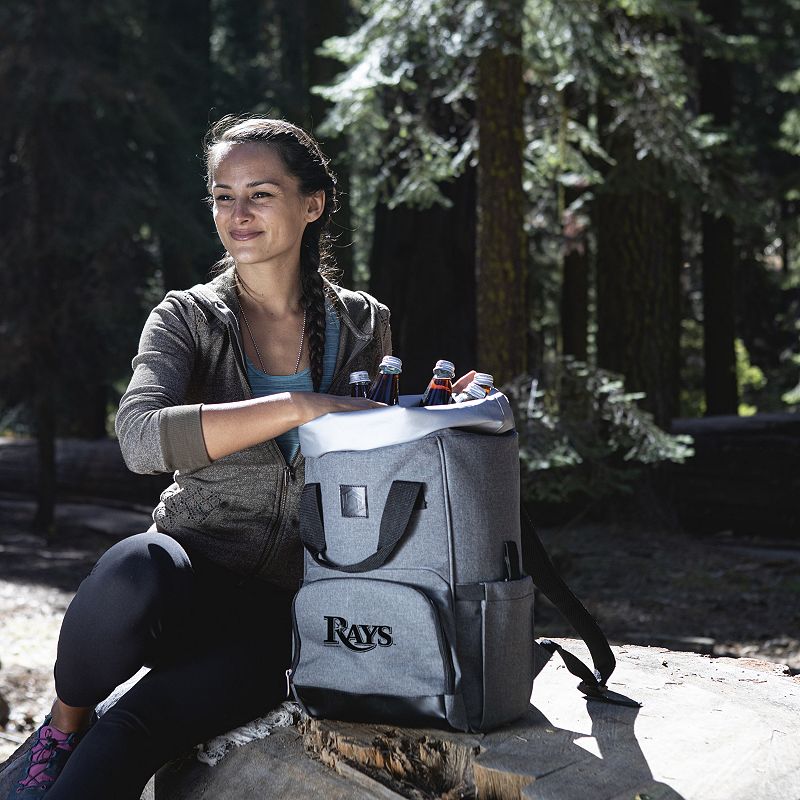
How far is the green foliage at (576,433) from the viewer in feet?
19.5

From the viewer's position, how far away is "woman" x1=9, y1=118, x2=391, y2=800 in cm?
246

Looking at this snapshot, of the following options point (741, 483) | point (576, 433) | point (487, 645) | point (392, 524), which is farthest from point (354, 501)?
point (741, 483)

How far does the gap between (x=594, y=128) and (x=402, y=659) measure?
7.05 metres

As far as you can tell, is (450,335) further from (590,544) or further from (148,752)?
(148,752)

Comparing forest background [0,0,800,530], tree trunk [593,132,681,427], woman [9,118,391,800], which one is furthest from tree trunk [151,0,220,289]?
woman [9,118,391,800]

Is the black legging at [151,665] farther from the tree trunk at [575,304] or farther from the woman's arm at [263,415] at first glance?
the tree trunk at [575,304]

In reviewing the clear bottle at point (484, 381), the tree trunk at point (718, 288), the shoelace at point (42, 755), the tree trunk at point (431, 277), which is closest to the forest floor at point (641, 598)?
the tree trunk at point (431, 277)

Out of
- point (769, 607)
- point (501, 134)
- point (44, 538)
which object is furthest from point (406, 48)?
point (44, 538)

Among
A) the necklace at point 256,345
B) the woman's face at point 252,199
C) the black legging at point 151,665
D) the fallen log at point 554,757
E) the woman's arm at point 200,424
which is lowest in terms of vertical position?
the fallen log at point 554,757

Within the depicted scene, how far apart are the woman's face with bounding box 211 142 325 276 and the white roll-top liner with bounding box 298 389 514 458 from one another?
0.69m

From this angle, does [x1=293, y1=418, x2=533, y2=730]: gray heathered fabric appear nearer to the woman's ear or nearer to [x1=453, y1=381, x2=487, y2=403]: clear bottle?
[x1=453, y1=381, x2=487, y2=403]: clear bottle

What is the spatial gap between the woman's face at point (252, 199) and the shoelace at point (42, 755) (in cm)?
136

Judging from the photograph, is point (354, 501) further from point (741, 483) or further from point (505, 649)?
point (741, 483)

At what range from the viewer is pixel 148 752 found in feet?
7.86
